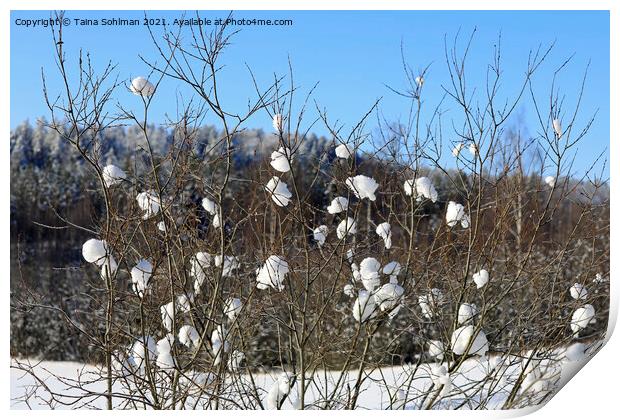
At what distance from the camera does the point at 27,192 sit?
20.7ft

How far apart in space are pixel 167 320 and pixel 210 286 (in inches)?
10.9

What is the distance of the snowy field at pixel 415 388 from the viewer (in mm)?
3770

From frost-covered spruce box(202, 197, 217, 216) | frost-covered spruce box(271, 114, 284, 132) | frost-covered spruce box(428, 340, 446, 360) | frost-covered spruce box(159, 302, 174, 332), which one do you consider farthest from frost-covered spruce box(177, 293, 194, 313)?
frost-covered spruce box(428, 340, 446, 360)

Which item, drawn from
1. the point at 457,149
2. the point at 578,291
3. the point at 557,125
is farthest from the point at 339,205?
the point at 578,291

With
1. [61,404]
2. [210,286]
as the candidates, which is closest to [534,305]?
[210,286]

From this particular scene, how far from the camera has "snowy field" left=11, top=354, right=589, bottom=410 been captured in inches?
148

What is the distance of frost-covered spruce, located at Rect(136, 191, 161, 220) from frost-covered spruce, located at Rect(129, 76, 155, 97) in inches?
18.2

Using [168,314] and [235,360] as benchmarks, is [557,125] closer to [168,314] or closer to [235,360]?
[235,360]

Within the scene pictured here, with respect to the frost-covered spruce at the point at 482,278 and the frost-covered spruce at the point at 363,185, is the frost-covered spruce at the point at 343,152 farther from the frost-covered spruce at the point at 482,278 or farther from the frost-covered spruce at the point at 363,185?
the frost-covered spruce at the point at 482,278

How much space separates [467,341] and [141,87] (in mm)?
2050

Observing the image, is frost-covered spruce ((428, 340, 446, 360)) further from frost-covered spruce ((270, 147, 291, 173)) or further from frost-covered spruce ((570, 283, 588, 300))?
frost-covered spruce ((270, 147, 291, 173))

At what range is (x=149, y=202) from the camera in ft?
11.1
